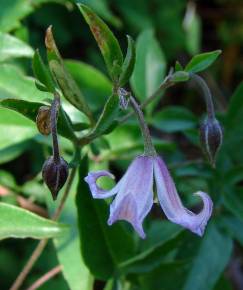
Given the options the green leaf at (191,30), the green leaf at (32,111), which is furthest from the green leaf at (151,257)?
the green leaf at (191,30)

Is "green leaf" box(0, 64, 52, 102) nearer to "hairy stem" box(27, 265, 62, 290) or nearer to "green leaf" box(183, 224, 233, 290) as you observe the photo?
"hairy stem" box(27, 265, 62, 290)

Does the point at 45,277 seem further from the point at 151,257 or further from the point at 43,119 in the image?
the point at 43,119

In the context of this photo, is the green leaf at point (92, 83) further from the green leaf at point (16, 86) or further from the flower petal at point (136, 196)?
the flower petal at point (136, 196)

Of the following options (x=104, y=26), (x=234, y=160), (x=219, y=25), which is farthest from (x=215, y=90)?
(x=104, y=26)

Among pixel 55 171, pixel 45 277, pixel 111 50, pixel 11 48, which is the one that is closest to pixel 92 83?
pixel 11 48

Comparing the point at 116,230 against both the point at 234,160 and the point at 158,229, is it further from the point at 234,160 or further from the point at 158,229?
the point at 234,160
